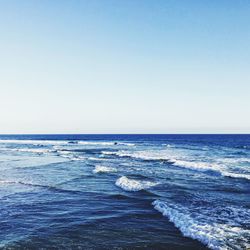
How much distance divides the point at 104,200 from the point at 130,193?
7.36ft

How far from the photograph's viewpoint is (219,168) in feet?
96.5

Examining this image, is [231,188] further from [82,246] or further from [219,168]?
[82,246]

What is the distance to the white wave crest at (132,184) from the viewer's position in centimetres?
1916

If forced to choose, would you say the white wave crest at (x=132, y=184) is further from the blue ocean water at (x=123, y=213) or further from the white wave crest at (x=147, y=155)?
the white wave crest at (x=147, y=155)

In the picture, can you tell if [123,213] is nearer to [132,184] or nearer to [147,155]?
[132,184]

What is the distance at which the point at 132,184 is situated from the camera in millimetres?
20078

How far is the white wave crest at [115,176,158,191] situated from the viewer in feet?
62.8

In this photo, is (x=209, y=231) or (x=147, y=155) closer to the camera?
(x=209, y=231)

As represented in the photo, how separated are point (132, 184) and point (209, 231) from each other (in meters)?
9.24

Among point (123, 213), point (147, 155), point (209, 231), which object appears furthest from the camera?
point (147, 155)

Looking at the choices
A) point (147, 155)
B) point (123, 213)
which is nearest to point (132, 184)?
point (123, 213)

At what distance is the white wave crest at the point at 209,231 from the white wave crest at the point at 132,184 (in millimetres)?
5358

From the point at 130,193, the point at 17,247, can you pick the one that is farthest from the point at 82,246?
the point at 130,193

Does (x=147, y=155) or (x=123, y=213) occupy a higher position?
(x=147, y=155)
